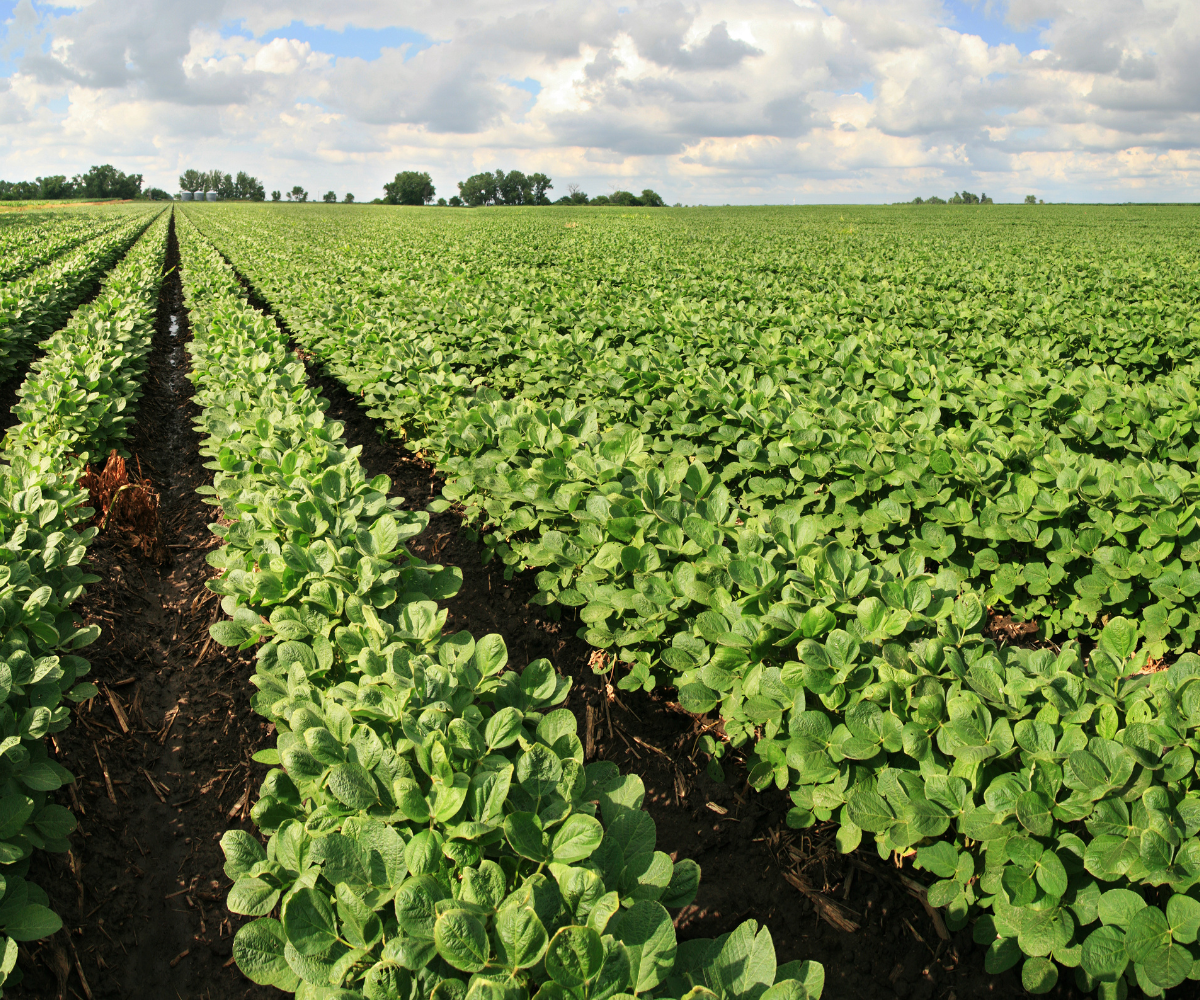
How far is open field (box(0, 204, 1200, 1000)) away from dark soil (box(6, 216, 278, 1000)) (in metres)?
0.02

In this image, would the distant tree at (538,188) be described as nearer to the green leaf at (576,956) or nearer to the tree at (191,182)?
the tree at (191,182)

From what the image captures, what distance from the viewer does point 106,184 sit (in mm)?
105438

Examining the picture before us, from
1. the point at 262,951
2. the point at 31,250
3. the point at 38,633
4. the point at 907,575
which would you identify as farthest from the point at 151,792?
the point at 31,250

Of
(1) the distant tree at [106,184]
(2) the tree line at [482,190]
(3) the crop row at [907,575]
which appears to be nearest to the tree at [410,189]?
(2) the tree line at [482,190]

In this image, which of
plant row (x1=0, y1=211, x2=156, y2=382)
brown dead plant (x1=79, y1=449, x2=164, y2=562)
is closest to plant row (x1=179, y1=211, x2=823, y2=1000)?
brown dead plant (x1=79, y1=449, x2=164, y2=562)

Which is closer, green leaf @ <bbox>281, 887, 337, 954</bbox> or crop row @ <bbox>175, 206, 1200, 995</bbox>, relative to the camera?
green leaf @ <bbox>281, 887, 337, 954</bbox>

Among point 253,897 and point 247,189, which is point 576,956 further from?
point 247,189

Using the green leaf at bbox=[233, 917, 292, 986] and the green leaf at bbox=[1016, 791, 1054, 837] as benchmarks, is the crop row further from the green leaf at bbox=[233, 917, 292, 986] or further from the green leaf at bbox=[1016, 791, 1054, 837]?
the green leaf at bbox=[233, 917, 292, 986]

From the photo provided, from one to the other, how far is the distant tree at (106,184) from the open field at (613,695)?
128895 millimetres

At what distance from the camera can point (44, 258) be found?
18344 millimetres

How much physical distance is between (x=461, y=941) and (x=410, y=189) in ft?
364

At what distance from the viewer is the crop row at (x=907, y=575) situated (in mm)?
1665

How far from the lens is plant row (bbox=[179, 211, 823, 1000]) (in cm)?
114

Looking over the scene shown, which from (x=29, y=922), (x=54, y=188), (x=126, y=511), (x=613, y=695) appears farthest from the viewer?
(x=54, y=188)
